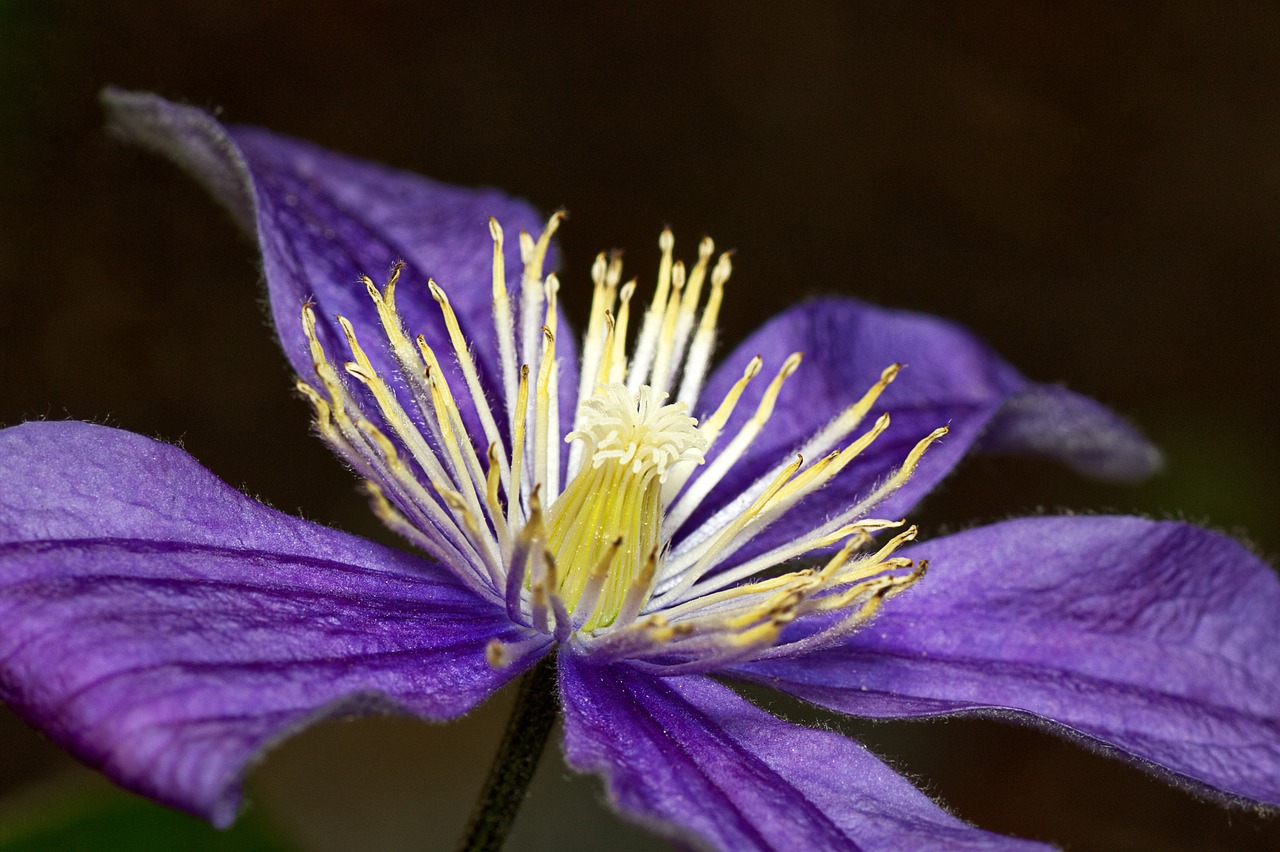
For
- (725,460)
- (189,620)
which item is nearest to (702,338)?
(725,460)

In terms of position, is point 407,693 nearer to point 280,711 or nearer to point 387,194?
point 280,711

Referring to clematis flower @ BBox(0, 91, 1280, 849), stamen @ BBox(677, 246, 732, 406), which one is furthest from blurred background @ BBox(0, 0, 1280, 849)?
stamen @ BBox(677, 246, 732, 406)

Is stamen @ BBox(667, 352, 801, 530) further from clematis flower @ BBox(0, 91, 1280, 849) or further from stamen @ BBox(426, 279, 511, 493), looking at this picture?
stamen @ BBox(426, 279, 511, 493)

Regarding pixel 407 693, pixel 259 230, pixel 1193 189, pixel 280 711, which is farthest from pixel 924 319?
pixel 1193 189

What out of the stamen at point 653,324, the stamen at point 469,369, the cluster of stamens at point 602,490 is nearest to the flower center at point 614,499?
the cluster of stamens at point 602,490

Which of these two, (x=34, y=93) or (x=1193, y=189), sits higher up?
(x=1193, y=189)

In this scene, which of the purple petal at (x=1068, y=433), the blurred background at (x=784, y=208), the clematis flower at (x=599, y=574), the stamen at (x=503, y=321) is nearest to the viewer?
the clematis flower at (x=599, y=574)

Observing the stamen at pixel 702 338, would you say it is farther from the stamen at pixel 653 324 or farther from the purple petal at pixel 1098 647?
the purple petal at pixel 1098 647
